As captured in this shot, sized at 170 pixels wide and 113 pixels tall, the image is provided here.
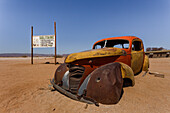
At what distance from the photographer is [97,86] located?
187cm

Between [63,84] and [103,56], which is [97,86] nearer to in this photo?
[103,56]

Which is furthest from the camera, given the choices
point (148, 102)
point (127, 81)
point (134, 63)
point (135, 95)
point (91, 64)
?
point (134, 63)

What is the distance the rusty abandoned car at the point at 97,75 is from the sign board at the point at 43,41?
808 centimetres

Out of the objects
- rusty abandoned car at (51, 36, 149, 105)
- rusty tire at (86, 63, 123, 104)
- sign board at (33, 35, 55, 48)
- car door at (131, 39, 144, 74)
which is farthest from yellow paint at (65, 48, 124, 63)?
sign board at (33, 35, 55, 48)

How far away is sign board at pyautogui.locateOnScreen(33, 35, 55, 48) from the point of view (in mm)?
9867

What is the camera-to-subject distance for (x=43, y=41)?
10.1m

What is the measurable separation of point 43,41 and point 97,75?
33.0ft

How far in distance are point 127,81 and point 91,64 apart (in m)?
1.29

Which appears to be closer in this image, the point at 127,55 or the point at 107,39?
the point at 127,55

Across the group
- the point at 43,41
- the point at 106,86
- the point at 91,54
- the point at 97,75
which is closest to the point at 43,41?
the point at 43,41

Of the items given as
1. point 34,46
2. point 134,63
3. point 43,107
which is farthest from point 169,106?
point 34,46

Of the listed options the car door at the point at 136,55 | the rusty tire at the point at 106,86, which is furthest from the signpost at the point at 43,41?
the rusty tire at the point at 106,86

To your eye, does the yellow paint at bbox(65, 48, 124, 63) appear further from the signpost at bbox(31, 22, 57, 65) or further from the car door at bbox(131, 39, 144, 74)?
the signpost at bbox(31, 22, 57, 65)

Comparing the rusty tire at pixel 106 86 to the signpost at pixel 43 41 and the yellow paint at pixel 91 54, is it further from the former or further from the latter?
the signpost at pixel 43 41
